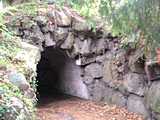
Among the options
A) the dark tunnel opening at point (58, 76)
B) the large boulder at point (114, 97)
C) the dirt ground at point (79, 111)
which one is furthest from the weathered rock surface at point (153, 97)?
the dark tunnel opening at point (58, 76)

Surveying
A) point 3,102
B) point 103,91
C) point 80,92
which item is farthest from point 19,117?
point 80,92

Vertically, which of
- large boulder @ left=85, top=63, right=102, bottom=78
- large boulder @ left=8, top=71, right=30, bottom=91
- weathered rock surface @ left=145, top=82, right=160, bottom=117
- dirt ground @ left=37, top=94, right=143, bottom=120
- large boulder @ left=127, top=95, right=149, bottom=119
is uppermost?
large boulder @ left=8, top=71, right=30, bottom=91

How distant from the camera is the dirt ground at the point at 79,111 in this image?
353 inches

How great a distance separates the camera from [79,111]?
9.72m

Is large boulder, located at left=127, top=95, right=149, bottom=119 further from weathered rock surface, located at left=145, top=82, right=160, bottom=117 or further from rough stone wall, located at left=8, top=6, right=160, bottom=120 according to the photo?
weathered rock surface, located at left=145, top=82, right=160, bottom=117

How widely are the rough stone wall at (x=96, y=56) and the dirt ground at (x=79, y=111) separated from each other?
344 millimetres

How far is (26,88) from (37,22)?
463 cm

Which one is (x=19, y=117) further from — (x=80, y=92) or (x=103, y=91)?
(x=80, y=92)

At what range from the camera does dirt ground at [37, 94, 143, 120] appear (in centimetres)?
898

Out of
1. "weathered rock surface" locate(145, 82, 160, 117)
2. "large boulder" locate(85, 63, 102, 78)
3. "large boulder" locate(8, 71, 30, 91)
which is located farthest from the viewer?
"large boulder" locate(85, 63, 102, 78)

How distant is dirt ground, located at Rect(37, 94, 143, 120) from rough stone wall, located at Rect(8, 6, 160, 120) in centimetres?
34

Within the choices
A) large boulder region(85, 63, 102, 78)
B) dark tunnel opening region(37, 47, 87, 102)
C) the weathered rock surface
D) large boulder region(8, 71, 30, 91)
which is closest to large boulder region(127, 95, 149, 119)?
the weathered rock surface

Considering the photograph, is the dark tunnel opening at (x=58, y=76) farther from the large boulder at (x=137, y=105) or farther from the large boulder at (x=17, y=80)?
the large boulder at (x=17, y=80)

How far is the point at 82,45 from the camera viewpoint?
11.0m
